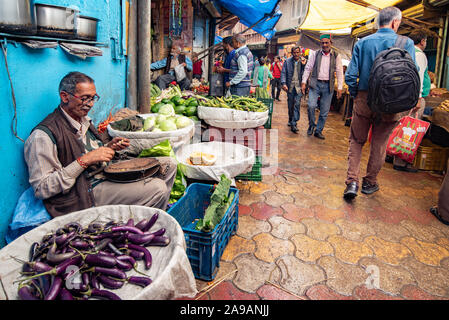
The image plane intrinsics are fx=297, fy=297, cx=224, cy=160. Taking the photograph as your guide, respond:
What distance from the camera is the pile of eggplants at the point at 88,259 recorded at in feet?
5.13

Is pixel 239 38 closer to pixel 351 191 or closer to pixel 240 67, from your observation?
pixel 240 67

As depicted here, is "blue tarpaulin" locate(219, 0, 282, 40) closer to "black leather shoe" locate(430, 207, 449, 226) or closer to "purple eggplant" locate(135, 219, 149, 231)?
"black leather shoe" locate(430, 207, 449, 226)

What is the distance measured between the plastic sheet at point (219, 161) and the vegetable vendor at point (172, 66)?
3.93 meters

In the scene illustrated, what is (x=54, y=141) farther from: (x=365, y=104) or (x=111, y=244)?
(x=365, y=104)

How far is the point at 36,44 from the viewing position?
Answer: 7.69 ft

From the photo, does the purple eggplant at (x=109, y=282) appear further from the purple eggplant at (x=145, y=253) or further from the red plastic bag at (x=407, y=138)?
the red plastic bag at (x=407, y=138)

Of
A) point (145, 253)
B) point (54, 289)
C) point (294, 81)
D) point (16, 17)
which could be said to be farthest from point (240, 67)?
point (54, 289)

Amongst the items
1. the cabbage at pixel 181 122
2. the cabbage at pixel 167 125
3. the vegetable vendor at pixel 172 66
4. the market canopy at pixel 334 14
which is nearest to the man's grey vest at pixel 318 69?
the market canopy at pixel 334 14

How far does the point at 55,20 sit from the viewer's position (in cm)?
241

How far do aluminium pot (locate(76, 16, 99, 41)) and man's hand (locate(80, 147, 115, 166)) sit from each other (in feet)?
4.08

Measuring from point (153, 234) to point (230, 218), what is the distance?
104 cm

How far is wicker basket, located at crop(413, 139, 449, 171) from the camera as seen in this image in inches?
208

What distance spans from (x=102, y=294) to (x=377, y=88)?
331cm

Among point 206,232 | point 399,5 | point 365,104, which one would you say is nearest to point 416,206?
point 365,104
